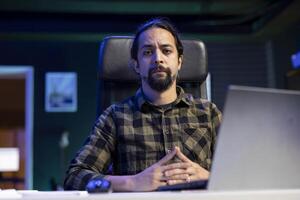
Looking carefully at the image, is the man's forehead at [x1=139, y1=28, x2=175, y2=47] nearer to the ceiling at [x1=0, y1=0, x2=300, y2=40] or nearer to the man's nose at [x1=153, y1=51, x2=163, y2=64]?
the man's nose at [x1=153, y1=51, x2=163, y2=64]

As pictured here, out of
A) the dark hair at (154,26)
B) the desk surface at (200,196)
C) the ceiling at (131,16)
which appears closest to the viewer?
the desk surface at (200,196)

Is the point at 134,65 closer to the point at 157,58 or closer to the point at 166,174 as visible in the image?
the point at 157,58

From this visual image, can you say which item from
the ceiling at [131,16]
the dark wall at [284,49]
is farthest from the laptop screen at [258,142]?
the dark wall at [284,49]

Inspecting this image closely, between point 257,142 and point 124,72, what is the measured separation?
3.58ft

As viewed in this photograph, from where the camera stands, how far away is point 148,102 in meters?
1.72

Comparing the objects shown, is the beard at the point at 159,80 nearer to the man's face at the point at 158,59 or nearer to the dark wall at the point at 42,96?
the man's face at the point at 158,59

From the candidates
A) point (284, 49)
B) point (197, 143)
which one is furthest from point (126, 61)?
point (284, 49)

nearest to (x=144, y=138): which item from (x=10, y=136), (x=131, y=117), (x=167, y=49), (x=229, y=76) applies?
(x=131, y=117)

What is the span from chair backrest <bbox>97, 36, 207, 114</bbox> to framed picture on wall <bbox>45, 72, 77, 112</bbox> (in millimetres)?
2978

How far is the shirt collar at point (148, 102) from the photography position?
1725 mm

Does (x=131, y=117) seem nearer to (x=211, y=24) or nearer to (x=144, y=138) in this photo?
(x=144, y=138)

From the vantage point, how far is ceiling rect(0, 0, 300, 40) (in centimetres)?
438

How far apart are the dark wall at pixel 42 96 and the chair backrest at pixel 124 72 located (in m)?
2.96

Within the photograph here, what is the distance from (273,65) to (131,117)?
3.59m
